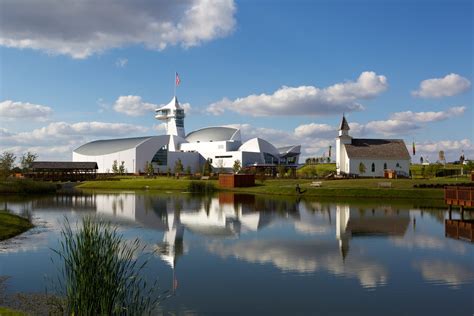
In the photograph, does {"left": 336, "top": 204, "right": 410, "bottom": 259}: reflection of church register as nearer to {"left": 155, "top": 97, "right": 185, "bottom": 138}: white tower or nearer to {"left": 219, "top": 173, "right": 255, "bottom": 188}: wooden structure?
{"left": 219, "top": 173, "right": 255, "bottom": 188}: wooden structure

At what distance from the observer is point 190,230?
1104 inches

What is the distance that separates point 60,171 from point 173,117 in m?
51.7

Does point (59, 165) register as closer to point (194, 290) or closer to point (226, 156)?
point (226, 156)

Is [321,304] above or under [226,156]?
under

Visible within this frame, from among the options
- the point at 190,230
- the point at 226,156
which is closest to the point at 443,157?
the point at 226,156

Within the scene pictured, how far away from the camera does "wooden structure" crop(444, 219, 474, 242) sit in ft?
86.2

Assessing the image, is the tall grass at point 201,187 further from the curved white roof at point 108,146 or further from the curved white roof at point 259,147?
the curved white roof at point 259,147

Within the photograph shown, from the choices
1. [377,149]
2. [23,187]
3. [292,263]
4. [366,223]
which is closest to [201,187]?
[23,187]

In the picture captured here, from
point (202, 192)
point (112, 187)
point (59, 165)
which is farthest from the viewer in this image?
point (59, 165)

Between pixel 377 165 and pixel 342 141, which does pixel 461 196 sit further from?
pixel 342 141

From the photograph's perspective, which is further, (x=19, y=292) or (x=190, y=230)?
(x=190, y=230)

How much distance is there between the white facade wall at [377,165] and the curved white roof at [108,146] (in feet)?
186

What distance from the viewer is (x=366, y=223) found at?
1223 inches

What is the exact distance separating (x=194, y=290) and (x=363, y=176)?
219ft
